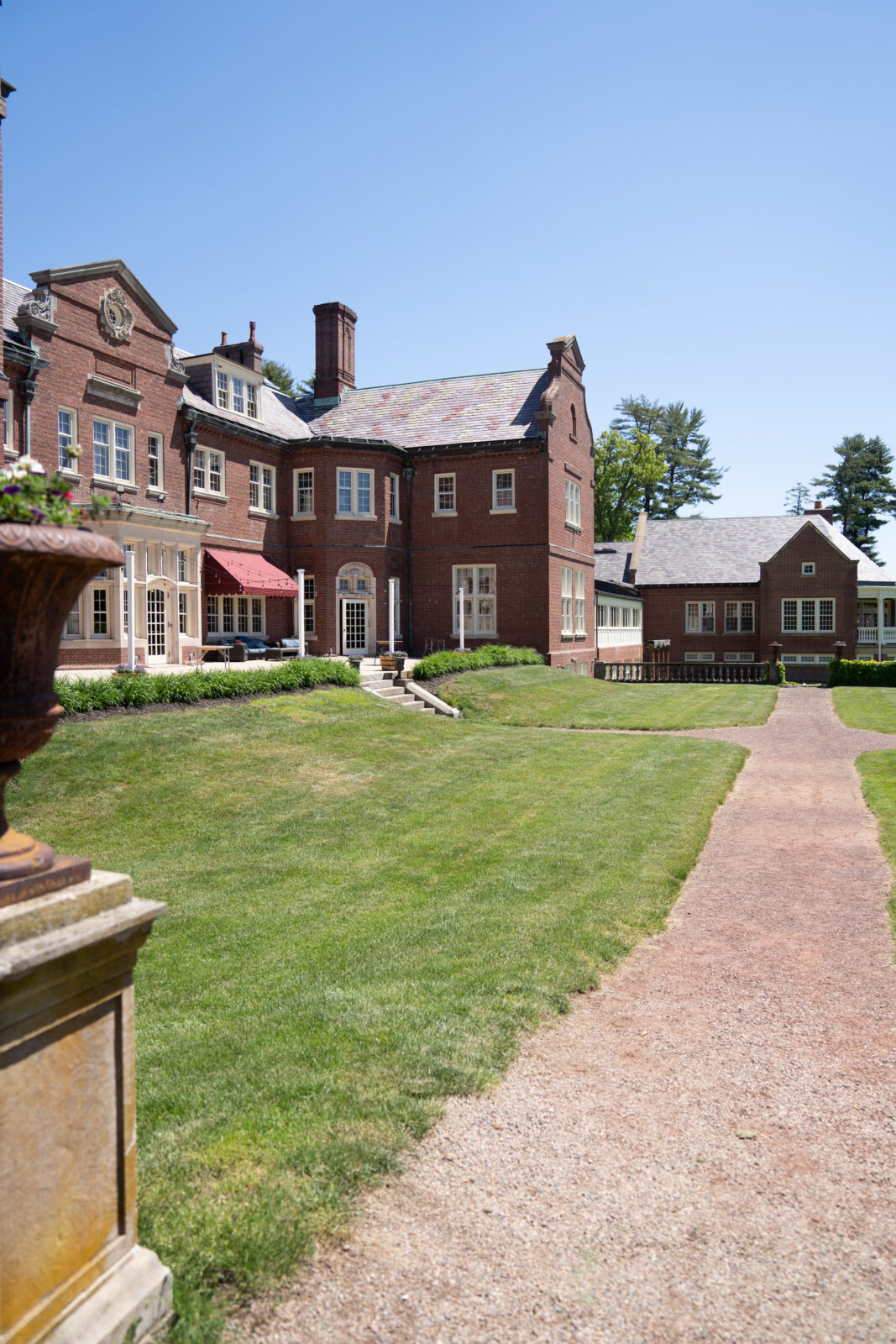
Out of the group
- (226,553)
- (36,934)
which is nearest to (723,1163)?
(36,934)

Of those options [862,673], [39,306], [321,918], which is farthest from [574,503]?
[321,918]

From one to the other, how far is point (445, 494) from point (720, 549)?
24.2 metres

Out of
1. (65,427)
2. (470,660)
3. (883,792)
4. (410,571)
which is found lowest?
(883,792)

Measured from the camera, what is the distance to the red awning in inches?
1099

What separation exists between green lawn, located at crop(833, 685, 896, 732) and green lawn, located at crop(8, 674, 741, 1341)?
25.5 feet

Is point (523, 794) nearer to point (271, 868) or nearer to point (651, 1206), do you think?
point (271, 868)

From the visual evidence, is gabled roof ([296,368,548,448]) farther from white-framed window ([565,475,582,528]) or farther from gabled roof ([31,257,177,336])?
gabled roof ([31,257,177,336])

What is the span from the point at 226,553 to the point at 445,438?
32.2 ft

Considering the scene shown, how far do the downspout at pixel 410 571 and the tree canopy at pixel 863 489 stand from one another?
2576 inches

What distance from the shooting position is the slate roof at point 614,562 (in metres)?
51.0

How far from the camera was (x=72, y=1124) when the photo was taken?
2.80 m

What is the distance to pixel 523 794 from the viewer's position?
1290 centimetres

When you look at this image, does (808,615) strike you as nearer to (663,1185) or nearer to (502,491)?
(502,491)

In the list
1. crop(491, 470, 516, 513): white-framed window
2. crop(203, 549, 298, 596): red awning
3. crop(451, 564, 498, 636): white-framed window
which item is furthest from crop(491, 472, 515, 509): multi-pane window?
crop(203, 549, 298, 596): red awning
